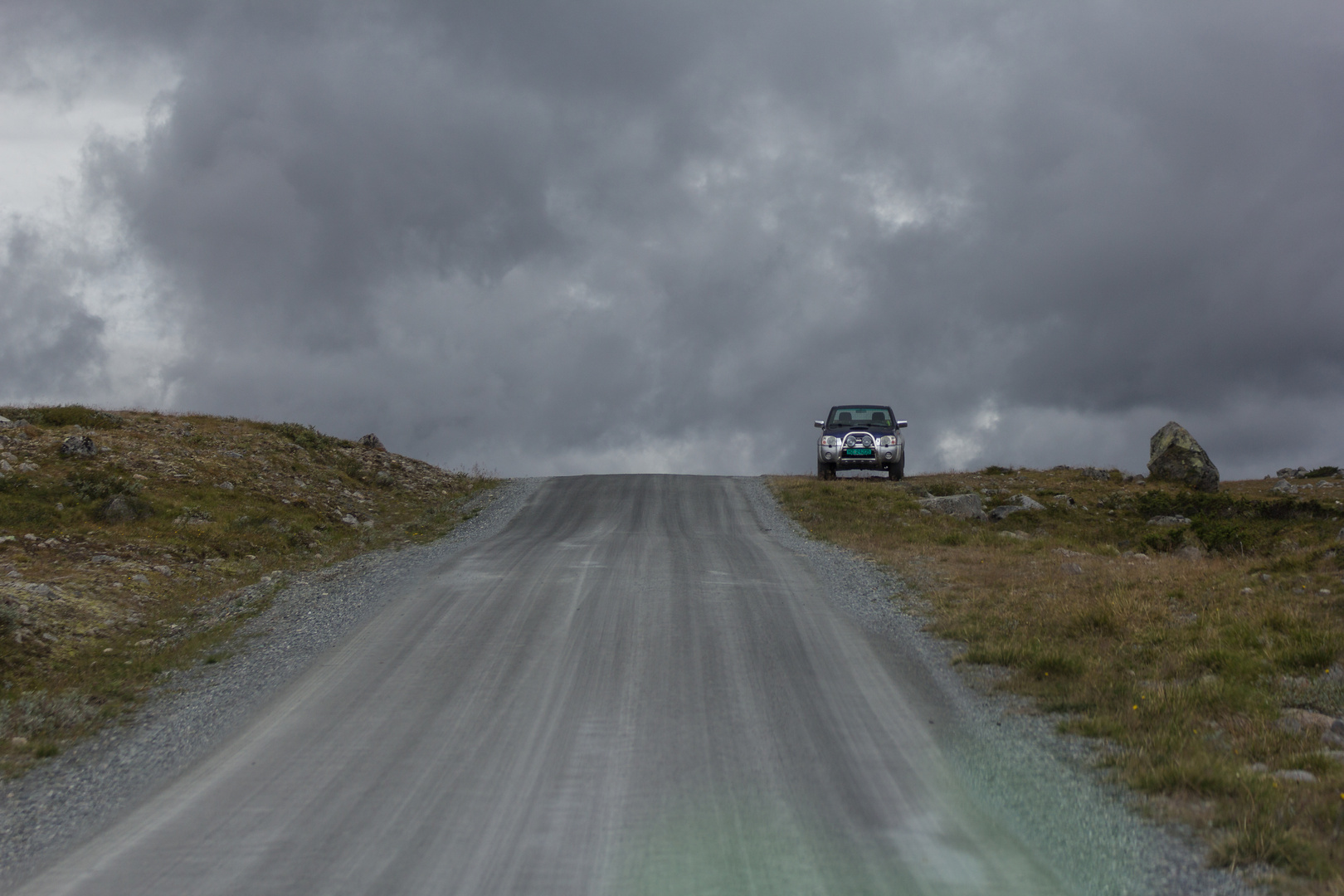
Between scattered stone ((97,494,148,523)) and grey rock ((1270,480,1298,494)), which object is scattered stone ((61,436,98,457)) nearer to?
scattered stone ((97,494,148,523))

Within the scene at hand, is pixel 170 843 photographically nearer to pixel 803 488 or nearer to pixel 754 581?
pixel 754 581

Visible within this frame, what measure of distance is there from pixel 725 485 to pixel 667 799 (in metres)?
19.2

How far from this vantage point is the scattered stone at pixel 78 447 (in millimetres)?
16719

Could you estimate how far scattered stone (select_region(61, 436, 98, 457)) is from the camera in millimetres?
16719

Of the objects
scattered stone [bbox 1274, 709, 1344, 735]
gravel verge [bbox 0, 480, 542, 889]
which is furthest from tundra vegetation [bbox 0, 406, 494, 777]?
scattered stone [bbox 1274, 709, 1344, 735]

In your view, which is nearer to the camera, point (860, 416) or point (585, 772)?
point (585, 772)

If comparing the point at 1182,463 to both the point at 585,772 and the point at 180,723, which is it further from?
the point at 180,723

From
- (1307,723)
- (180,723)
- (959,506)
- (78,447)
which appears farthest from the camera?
(959,506)

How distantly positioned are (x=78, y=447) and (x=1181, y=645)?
63.0ft

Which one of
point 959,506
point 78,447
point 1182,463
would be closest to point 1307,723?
point 959,506

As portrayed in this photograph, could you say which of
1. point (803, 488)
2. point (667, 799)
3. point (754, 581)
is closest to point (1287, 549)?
point (754, 581)

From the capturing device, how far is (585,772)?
554 centimetres

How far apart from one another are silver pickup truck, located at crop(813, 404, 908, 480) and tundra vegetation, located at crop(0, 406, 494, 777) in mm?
10175

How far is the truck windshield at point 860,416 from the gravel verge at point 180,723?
49.1ft
